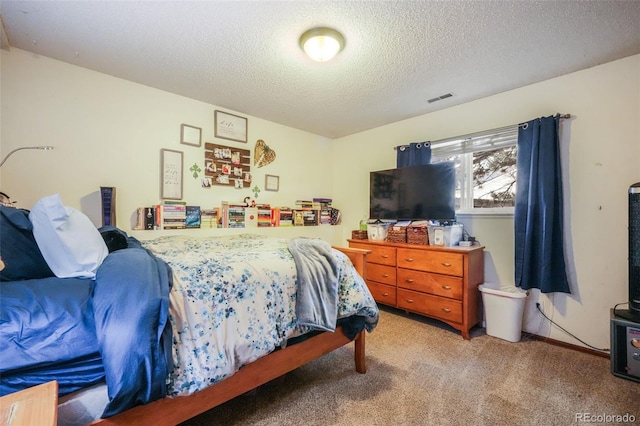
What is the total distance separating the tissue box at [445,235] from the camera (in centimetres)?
274

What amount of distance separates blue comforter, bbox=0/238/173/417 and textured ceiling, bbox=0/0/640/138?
5.19 feet

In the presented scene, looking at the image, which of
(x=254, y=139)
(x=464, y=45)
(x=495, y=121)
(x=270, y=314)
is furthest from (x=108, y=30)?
(x=495, y=121)

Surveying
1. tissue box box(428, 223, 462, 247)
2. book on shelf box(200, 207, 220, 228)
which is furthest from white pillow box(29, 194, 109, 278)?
tissue box box(428, 223, 462, 247)

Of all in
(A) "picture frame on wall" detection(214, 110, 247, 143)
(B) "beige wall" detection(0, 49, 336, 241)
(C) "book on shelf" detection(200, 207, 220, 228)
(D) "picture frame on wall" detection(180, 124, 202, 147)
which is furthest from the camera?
(A) "picture frame on wall" detection(214, 110, 247, 143)

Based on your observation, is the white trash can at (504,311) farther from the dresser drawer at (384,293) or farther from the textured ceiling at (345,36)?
the textured ceiling at (345,36)

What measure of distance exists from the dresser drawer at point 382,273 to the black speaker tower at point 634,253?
1676mm

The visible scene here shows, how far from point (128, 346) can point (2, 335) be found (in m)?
0.35

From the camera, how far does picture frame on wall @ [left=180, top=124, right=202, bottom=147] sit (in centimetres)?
278

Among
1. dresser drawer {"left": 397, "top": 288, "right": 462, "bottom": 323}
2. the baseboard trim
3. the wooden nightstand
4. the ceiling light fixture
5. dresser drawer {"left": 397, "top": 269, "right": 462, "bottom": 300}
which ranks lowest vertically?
the baseboard trim

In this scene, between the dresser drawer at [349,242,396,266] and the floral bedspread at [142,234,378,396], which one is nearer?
the floral bedspread at [142,234,378,396]

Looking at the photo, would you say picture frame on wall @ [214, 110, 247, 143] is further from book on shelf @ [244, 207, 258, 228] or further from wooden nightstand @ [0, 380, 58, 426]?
wooden nightstand @ [0, 380, 58, 426]

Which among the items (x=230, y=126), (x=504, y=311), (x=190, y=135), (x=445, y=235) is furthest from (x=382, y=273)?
(x=190, y=135)

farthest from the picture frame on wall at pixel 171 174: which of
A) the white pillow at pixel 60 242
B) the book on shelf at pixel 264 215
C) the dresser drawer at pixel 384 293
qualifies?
the dresser drawer at pixel 384 293

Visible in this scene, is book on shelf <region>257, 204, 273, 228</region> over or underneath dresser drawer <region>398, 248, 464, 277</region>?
over
